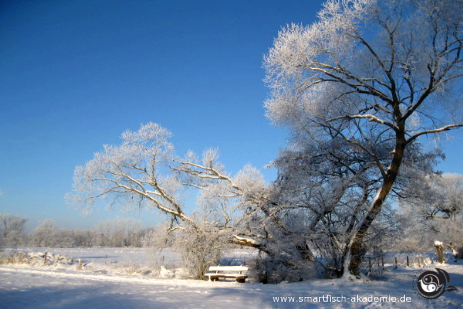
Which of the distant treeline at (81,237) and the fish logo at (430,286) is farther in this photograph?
the distant treeline at (81,237)

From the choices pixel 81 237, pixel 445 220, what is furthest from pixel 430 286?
pixel 81 237

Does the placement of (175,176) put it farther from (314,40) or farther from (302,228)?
(314,40)

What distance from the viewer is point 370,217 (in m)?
11.7

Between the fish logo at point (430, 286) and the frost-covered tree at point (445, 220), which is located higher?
the frost-covered tree at point (445, 220)

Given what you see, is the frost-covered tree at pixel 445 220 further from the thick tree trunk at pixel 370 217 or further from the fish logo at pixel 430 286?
the fish logo at pixel 430 286

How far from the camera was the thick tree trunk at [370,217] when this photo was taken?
11.1m

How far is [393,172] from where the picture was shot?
11.1m

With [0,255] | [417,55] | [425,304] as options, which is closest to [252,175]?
[417,55]

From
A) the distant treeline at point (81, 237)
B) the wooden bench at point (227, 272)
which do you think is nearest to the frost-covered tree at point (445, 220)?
the wooden bench at point (227, 272)

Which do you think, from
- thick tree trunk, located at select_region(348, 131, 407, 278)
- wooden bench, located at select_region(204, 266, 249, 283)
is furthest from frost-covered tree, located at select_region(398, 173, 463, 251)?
wooden bench, located at select_region(204, 266, 249, 283)

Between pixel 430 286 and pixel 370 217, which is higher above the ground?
pixel 370 217

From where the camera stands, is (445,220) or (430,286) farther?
(445,220)

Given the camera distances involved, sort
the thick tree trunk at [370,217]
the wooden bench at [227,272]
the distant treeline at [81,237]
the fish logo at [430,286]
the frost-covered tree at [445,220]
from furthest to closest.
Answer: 1. the distant treeline at [81,237]
2. the frost-covered tree at [445,220]
3. the wooden bench at [227,272]
4. the thick tree trunk at [370,217]
5. the fish logo at [430,286]

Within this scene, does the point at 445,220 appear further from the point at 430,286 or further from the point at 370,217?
the point at 430,286
